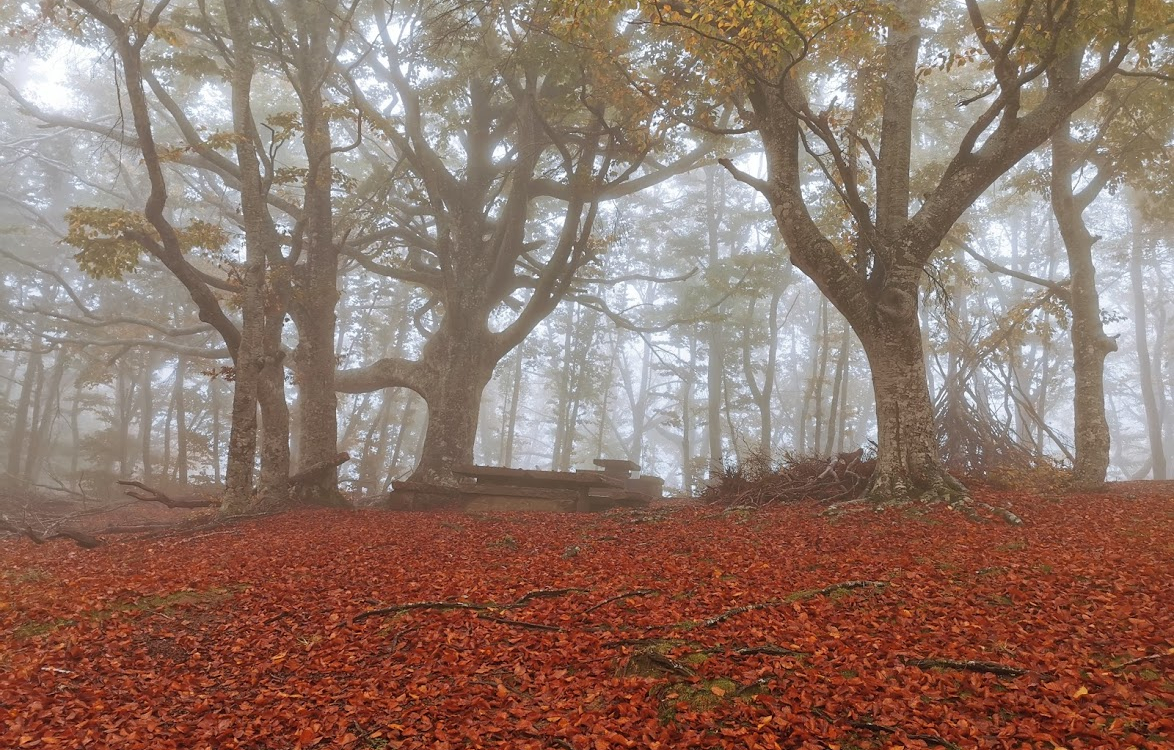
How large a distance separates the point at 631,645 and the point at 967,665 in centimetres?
194

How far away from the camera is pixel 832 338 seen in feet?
76.8

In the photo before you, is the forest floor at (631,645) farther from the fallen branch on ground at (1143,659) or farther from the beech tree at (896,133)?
the beech tree at (896,133)

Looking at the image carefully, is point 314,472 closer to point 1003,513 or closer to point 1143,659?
point 1003,513

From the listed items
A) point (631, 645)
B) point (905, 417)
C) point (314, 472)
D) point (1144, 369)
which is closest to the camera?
point (631, 645)

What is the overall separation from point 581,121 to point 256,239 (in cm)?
822

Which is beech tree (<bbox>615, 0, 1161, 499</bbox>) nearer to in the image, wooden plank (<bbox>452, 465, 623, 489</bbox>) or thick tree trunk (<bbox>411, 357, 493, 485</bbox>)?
Result: wooden plank (<bbox>452, 465, 623, 489</bbox>)

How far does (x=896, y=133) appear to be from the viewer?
9.09m

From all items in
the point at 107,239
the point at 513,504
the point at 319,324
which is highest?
the point at 107,239

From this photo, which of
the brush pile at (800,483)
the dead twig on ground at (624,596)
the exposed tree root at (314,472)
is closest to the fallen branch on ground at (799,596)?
the dead twig on ground at (624,596)

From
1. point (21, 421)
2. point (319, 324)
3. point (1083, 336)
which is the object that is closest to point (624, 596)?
point (1083, 336)

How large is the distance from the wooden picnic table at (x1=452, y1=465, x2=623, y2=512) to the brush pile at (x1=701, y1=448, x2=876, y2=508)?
2274 millimetres

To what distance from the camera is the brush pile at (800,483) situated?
1016 centimetres

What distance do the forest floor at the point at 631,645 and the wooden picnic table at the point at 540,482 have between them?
196 inches

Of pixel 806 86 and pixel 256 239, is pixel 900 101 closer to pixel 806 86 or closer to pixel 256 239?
pixel 806 86
